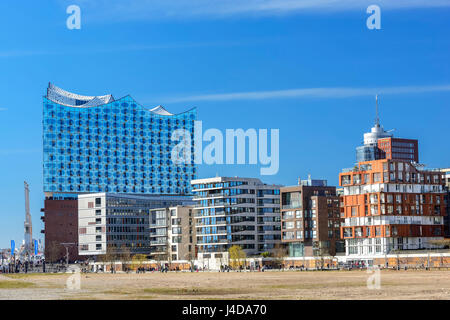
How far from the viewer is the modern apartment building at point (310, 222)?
185 meters

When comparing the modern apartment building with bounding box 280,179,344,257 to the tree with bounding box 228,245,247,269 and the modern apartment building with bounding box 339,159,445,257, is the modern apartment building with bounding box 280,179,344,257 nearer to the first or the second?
the tree with bounding box 228,245,247,269

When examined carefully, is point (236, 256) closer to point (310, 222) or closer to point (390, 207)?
point (310, 222)

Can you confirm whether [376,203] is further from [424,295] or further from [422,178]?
[424,295]

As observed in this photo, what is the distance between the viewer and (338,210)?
616ft

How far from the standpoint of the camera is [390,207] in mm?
166125

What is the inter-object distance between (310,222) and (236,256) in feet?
61.3

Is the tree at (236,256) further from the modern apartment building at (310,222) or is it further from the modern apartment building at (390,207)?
the modern apartment building at (390,207)

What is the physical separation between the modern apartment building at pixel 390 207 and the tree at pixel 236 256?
26.5 meters

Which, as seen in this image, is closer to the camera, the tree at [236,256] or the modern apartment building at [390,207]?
the modern apartment building at [390,207]

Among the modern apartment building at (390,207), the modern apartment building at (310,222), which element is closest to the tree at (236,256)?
the modern apartment building at (310,222)

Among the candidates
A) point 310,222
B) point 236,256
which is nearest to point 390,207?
point 310,222

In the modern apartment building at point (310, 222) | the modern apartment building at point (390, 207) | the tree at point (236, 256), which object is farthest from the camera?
the tree at point (236, 256)
